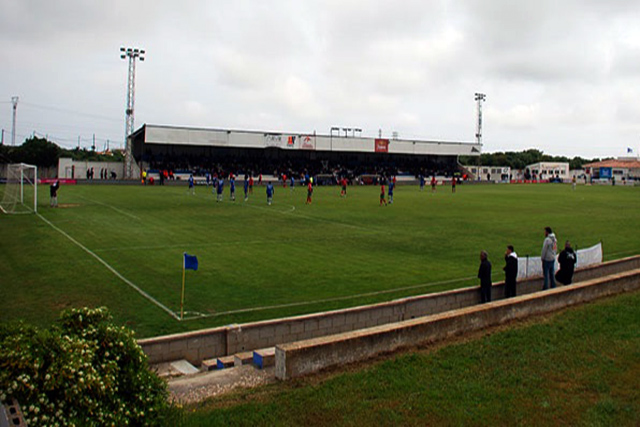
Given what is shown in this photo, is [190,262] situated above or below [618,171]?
below

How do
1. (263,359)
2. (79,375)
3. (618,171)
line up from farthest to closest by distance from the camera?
(618,171)
(263,359)
(79,375)

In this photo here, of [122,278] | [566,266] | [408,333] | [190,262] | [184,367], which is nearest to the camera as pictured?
[408,333]

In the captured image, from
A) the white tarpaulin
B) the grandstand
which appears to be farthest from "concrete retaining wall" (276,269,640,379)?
the grandstand

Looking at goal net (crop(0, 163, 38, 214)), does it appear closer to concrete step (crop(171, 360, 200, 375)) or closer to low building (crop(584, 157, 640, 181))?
concrete step (crop(171, 360, 200, 375))

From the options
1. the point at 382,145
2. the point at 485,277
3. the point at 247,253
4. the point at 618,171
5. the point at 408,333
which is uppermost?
the point at 382,145

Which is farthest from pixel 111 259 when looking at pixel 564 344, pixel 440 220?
pixel 440 220

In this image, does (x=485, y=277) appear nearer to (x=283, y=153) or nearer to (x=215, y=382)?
(x=215, y=382)

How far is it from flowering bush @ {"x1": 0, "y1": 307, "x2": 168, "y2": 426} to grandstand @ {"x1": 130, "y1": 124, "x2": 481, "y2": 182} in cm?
6747

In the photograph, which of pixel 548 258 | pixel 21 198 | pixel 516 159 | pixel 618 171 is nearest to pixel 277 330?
pixel 548 258

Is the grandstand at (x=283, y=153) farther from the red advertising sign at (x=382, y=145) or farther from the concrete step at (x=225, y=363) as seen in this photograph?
the concrete step at (x=225, y=363)

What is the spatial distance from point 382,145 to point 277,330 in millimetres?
78967

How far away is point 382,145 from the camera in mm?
88125

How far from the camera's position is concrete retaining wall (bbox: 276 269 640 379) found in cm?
808

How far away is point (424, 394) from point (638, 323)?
19.6ft
